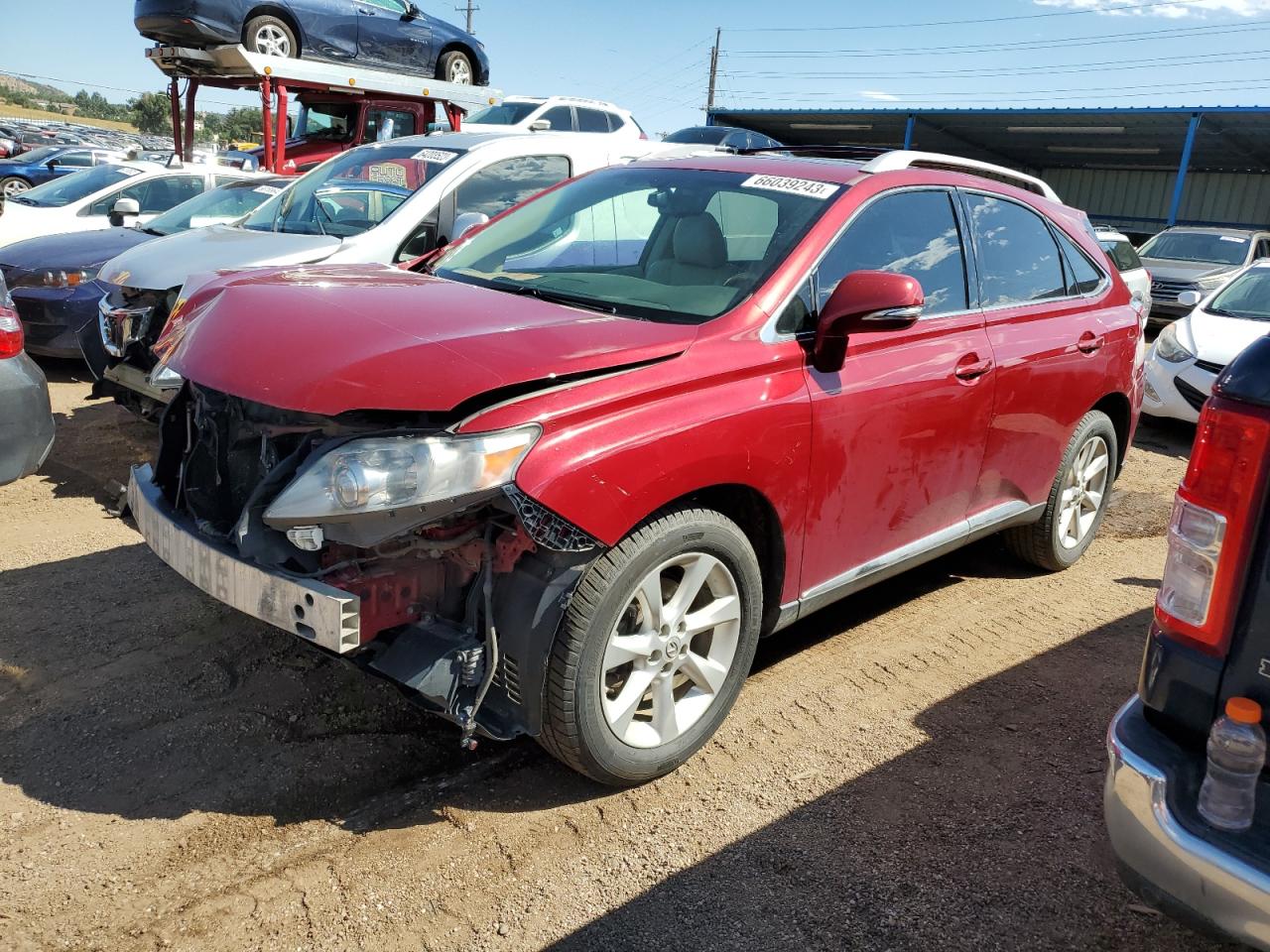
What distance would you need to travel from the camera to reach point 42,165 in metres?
21.9

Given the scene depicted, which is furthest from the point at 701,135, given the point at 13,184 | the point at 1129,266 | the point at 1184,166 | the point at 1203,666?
the point at 1203,666

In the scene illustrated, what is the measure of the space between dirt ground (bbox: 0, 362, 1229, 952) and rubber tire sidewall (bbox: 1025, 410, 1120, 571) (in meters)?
0.63

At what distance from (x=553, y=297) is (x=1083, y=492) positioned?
3.00 meters

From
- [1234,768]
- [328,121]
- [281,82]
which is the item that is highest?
[281,82]

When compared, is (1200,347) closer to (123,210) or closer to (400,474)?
(400,474)

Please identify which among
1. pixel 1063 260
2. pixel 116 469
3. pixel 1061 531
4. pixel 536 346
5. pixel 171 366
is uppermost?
pixel 1063 260

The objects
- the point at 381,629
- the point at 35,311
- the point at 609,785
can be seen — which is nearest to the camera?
the point at 381,629

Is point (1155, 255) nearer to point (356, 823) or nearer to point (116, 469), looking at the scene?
point (116, 469)

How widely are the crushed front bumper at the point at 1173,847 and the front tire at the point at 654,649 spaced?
1.18m

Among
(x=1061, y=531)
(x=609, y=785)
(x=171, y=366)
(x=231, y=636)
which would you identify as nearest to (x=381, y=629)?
(x=609, y=785)

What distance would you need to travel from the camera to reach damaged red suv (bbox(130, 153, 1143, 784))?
A: 8.16ft

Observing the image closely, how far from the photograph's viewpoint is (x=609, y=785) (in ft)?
9.45

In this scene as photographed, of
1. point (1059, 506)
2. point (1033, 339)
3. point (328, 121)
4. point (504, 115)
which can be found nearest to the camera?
point (1033, 339)

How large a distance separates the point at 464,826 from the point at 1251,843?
6.16ft
